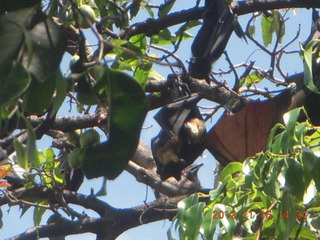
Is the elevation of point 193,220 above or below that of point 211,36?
below

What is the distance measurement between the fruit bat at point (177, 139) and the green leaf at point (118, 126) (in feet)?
5.28

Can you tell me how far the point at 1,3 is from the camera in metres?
0.82

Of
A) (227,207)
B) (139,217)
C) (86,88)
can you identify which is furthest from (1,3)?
(139,217)

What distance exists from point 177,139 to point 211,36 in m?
0.39

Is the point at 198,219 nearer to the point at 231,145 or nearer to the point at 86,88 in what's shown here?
the point at 86,88

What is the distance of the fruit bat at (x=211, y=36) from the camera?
2.23m

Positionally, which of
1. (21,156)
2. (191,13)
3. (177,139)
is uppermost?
(191,13)

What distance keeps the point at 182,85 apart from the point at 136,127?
161cm

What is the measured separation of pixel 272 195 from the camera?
148 cm

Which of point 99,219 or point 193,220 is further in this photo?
point 99,219

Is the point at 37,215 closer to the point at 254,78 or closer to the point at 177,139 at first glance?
the point at 177,139

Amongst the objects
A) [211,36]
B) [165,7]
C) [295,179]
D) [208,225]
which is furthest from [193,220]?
[165,7]
